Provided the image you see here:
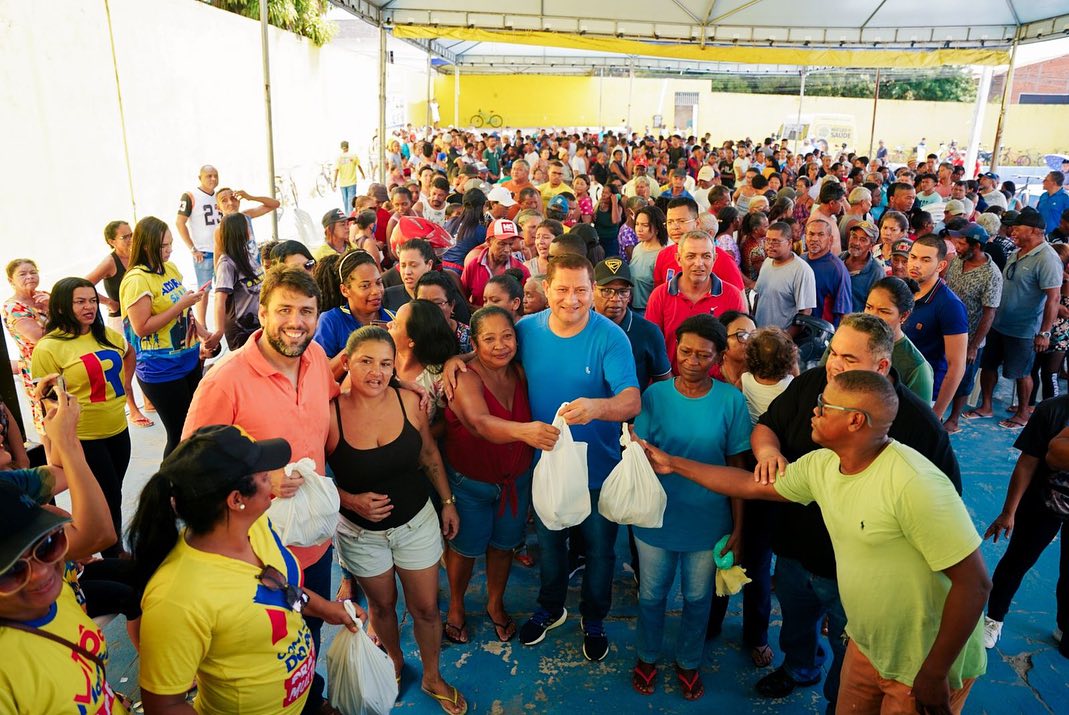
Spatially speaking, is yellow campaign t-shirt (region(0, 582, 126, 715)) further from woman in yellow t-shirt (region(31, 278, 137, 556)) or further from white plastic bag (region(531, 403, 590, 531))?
woman in yellow t-shirt (region(31, 278, 137, 556))

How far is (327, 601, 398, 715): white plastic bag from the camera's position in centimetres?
234

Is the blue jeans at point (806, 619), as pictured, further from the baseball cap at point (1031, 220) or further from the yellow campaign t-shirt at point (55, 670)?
the baseball cap at point (1031, 220)

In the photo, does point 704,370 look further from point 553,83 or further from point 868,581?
point 553,83

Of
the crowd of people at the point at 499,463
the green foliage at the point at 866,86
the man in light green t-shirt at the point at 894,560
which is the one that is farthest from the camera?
the green foliage at the point at 866,86

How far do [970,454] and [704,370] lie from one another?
393 centimetres

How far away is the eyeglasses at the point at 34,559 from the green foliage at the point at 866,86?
38886 millimetres

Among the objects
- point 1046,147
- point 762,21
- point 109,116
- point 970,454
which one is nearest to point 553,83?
point 1046,147

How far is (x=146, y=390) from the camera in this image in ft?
14.3

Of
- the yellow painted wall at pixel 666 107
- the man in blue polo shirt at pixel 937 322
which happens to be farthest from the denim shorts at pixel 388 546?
the yellow painted wall at pixel 666 107

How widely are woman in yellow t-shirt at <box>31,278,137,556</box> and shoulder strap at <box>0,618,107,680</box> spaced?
204 cm

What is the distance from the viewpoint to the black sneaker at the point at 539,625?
133 inches

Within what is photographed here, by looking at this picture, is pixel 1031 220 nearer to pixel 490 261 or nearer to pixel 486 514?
pixel 490 261

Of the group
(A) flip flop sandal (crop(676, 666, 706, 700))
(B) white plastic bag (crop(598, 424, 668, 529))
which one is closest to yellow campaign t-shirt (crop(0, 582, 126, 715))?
(B) white plastic bag (crop(598, 424, 668, 529))

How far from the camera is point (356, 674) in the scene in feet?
7.64
